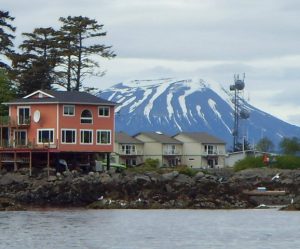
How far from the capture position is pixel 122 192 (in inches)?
2950

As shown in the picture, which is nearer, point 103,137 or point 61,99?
point 61,99

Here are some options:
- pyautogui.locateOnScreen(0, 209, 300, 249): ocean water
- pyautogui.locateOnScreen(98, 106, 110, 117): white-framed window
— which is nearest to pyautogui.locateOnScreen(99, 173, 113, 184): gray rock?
pyautogui.locateOnScreen(0, 209, 300, 249): ocean water

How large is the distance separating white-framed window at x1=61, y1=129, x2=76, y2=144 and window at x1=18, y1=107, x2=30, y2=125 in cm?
284

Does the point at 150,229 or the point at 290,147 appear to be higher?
the point at 290,147

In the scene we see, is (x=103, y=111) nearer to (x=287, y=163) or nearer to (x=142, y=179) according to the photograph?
(x=142, y=179)

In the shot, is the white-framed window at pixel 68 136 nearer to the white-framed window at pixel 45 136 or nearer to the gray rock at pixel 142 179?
the white-framed window at pixel 45 136

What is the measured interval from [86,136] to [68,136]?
55.7 inches

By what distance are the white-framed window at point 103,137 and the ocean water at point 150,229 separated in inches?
Answer: 796

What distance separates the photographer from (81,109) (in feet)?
295

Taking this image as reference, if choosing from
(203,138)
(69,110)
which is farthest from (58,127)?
(203,138)

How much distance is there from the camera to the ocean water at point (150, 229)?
166 ft

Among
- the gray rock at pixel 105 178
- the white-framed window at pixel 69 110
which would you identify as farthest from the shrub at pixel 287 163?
the gray rock at pixel 105 178

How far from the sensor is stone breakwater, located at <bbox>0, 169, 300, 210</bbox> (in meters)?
72.9

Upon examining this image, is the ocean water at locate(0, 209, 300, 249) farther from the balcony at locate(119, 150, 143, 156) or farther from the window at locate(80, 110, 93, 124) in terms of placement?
the balcony at locate(119, 150, 143, 156)
